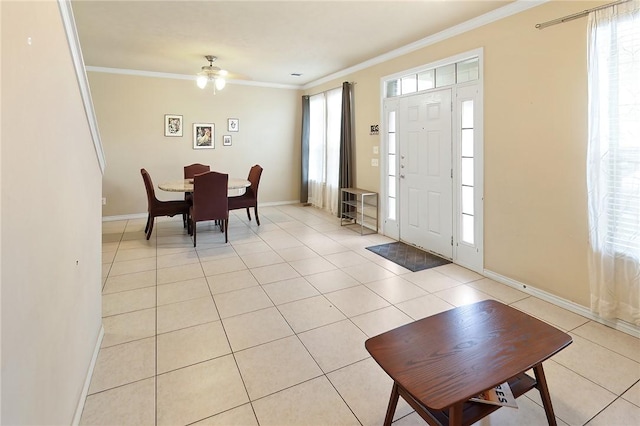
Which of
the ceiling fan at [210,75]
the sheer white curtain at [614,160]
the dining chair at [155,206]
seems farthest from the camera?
the ceiling fan at [210,75]

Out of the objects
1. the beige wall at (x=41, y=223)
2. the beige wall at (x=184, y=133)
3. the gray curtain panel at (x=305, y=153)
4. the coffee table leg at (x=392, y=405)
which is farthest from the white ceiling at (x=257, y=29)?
the coffee table leg at (x=392, y=405)

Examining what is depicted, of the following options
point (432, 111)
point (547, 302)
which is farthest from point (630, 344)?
point (432, 111)

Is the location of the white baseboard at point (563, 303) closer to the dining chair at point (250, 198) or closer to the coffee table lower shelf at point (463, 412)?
the coffee table lower shelf at point (463, 412)

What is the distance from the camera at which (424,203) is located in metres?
4.44

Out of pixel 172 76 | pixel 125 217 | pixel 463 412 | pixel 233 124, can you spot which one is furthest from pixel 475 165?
pixel 125 217

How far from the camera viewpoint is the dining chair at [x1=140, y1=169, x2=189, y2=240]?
4.83 meters

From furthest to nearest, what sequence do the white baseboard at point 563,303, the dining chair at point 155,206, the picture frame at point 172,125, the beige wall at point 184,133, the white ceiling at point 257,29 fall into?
the picture frame at point 172,125 < the beige wall at point 184,133 < the dining chair at point 155,206 < the white ceiling at point 257,29 < the white baseboard at point 563,303

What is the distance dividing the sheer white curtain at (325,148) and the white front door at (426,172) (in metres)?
1.91

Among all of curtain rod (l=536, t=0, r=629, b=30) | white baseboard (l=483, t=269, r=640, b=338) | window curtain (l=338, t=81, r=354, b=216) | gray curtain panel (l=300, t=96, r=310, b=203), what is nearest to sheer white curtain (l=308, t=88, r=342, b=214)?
gray curtain panel (l=300, t=96, r=310, b=203)

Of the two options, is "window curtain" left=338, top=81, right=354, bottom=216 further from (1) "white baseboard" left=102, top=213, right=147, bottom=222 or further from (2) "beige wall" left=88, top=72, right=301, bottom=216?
(1) "white baseboard" left=102, top=213, right=147, bottom=222

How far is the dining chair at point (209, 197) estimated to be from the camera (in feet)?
15.0

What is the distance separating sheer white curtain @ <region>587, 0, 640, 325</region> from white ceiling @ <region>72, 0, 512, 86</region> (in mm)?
1068

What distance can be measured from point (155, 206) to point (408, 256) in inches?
143

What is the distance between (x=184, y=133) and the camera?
6633 millimetres
